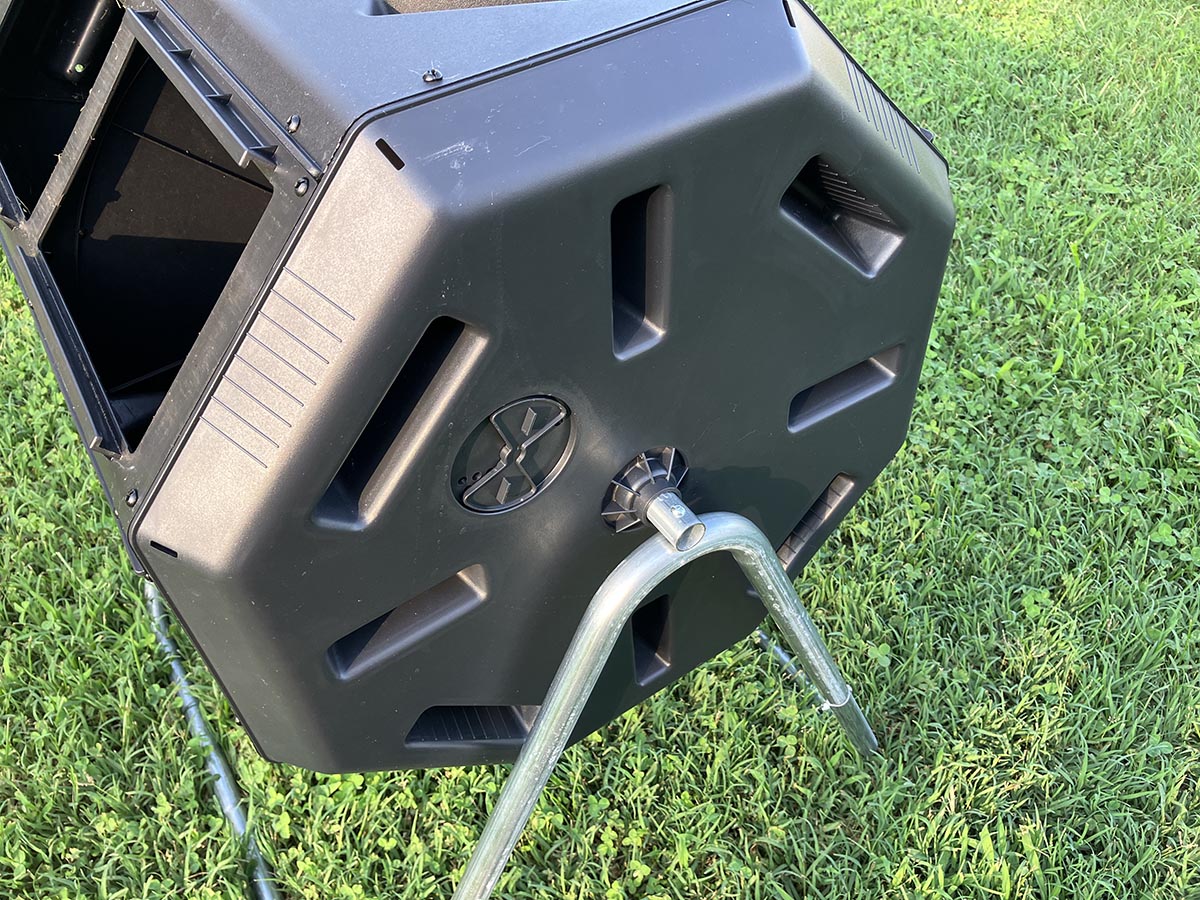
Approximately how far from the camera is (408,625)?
1344 mm

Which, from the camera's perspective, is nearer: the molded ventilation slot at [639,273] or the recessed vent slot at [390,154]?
the recessed vent slot at [390,154]

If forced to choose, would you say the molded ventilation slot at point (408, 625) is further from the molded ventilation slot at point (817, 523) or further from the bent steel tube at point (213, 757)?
the bent steel tube at point (213, 757)

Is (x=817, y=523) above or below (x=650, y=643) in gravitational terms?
above

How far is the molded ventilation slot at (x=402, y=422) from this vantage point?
3.76 feet

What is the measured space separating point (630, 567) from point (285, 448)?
1.57 ft

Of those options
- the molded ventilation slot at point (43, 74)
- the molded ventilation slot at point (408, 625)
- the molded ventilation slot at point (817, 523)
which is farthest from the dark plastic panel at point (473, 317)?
the molded ventilation slot at point (43, 74)

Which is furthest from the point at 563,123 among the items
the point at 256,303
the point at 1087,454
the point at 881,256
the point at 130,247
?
the point at 1087,454

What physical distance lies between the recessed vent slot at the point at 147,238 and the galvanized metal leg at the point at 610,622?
0.87 metres

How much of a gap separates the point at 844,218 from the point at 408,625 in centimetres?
81

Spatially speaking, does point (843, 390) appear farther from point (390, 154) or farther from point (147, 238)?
point (147, 238)

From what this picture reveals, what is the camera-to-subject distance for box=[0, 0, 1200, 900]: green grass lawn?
209cm

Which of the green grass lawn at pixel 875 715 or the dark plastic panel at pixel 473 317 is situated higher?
the dark plastic panel at pixel 473 317

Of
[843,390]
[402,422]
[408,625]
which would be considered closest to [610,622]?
[408,625]

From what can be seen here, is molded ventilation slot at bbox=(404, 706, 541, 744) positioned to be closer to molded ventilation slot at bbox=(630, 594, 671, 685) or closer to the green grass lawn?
molded ventilation slot at bbox=(630, 594, 671, 685)
